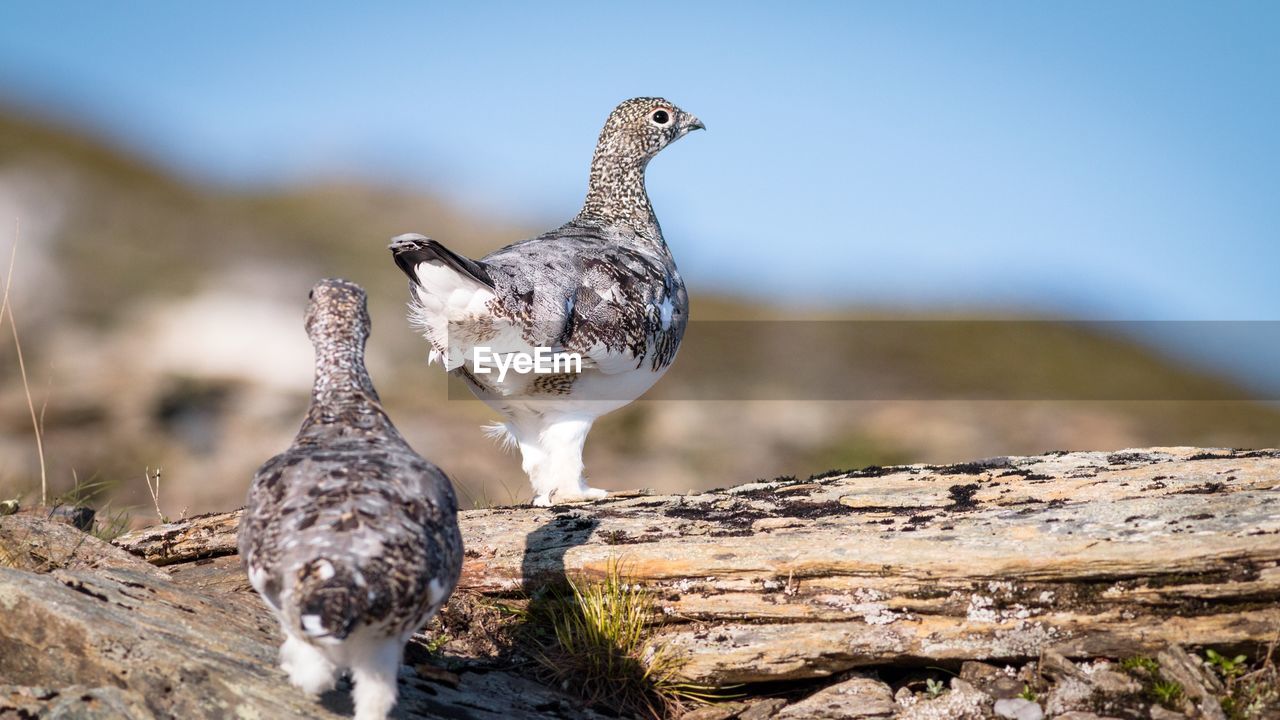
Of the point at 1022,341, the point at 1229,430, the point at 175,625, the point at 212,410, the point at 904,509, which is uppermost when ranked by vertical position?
the point at 1022,341

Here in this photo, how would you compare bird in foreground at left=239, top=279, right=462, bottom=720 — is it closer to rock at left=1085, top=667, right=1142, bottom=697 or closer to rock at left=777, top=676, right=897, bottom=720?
rock at left=777, top=676, right=897, bottom=720

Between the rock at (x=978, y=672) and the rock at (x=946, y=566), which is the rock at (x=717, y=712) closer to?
the rock at (x=946, y=566)

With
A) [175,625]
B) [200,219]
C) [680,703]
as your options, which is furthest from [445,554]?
[200,219]

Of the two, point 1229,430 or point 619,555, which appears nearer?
point 619,555

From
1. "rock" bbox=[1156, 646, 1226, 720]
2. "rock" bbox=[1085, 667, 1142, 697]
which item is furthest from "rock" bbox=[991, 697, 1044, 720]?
"rock" bbox=[1156, 646, 1226, 720]

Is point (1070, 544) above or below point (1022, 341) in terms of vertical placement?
below

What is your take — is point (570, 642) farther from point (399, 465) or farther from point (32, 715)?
point (32, 715)

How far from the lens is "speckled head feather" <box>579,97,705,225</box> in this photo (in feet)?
33.5

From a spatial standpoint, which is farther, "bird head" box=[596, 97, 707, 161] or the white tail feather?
"bird head" box=[596, 97, 707, 161]

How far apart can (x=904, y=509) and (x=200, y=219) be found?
4681 centimetres

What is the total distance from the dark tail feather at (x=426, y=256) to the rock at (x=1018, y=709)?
389 centimetres

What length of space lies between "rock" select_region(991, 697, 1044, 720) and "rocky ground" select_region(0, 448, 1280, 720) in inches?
1.1

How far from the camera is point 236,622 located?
5.71 m

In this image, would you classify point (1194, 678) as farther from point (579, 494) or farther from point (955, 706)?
point (579, 494)
